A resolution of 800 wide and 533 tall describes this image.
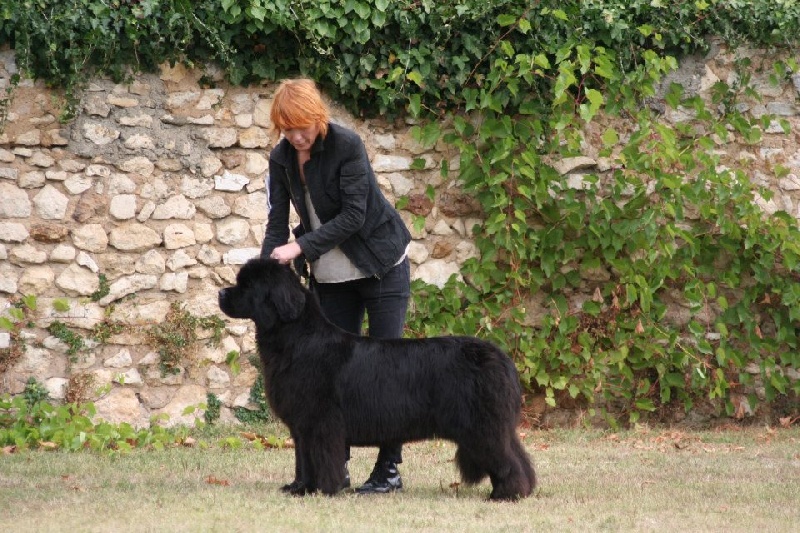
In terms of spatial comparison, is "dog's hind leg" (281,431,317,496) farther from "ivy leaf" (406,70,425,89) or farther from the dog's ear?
"ivy leaf" (406,70,425,89)

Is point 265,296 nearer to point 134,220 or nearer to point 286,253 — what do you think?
point 286,253

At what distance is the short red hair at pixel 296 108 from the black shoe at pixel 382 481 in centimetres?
177

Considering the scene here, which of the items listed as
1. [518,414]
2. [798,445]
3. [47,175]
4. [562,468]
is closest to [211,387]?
[47,175]

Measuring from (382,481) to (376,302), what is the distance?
912mm

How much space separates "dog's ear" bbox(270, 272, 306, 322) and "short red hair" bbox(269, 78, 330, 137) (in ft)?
2.45

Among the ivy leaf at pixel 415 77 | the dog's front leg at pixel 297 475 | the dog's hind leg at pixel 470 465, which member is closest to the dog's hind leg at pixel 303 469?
the dog's front leg at pixel 297 475

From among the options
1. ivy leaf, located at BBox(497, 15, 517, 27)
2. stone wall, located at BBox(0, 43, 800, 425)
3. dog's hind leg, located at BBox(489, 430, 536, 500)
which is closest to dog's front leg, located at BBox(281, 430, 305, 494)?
dog's hind leg, located at BBox(489, 430, 536, 500)

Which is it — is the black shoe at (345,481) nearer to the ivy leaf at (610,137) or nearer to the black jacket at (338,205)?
the black jacket at (338,205)

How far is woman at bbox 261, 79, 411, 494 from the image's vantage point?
5125 millimetres

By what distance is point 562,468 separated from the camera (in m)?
6.38

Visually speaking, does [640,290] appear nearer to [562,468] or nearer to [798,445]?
[798,445]

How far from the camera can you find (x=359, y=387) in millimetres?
4996

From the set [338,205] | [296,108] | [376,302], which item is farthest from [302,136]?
[376,302]

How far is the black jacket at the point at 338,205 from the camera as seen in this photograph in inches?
205
